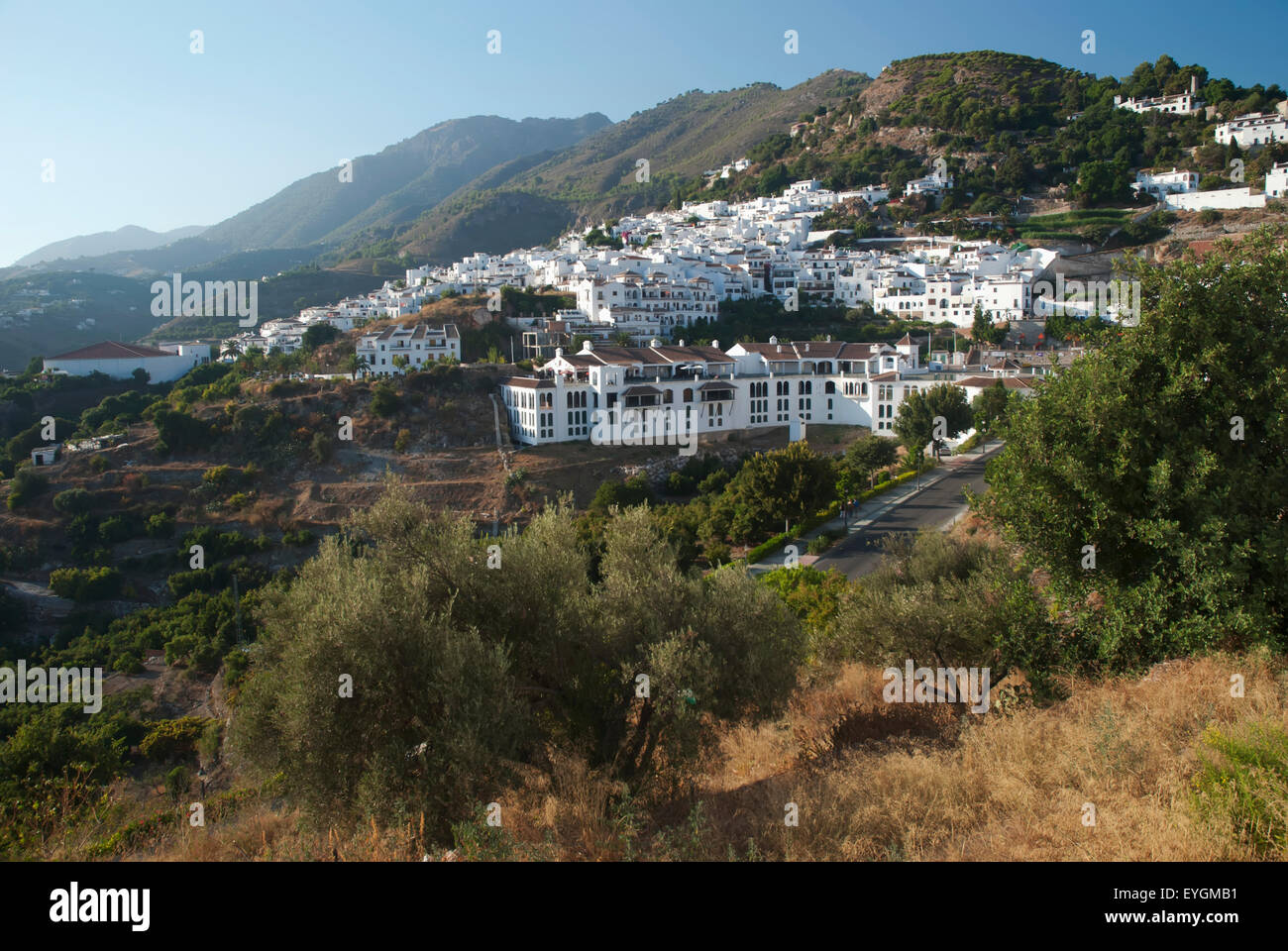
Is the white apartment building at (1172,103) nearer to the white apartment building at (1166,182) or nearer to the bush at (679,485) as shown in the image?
the white apartment building at (1166,182)

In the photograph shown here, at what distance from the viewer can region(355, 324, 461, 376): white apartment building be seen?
199 ft

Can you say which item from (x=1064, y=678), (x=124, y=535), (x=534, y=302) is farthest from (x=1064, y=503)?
(x=534, y=302)

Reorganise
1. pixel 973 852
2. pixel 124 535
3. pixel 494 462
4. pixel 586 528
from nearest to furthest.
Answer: pixel 973 852 → pixel 586 528 → pixel 124 535 → pixel 494 462

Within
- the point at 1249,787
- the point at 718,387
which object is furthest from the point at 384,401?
the point at 1249,787

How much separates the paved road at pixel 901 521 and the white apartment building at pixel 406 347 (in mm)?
38481

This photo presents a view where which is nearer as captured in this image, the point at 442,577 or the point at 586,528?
the point at 442,577

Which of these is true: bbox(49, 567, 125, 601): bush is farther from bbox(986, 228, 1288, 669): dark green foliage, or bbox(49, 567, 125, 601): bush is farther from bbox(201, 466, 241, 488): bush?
bbox(986, 228, 1288, 669): dark green foliage

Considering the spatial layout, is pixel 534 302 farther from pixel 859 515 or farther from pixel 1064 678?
pixel 1064 678

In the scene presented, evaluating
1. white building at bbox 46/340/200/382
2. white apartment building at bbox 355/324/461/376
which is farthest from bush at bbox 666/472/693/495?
white building at bbox 46/340/200/382

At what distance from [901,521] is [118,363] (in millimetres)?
67377

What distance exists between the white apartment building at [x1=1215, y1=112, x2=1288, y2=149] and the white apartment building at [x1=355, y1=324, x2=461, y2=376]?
99685 mm

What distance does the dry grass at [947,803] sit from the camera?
6633 millimetres

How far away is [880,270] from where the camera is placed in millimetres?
82000

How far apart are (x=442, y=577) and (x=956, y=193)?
11046cm
